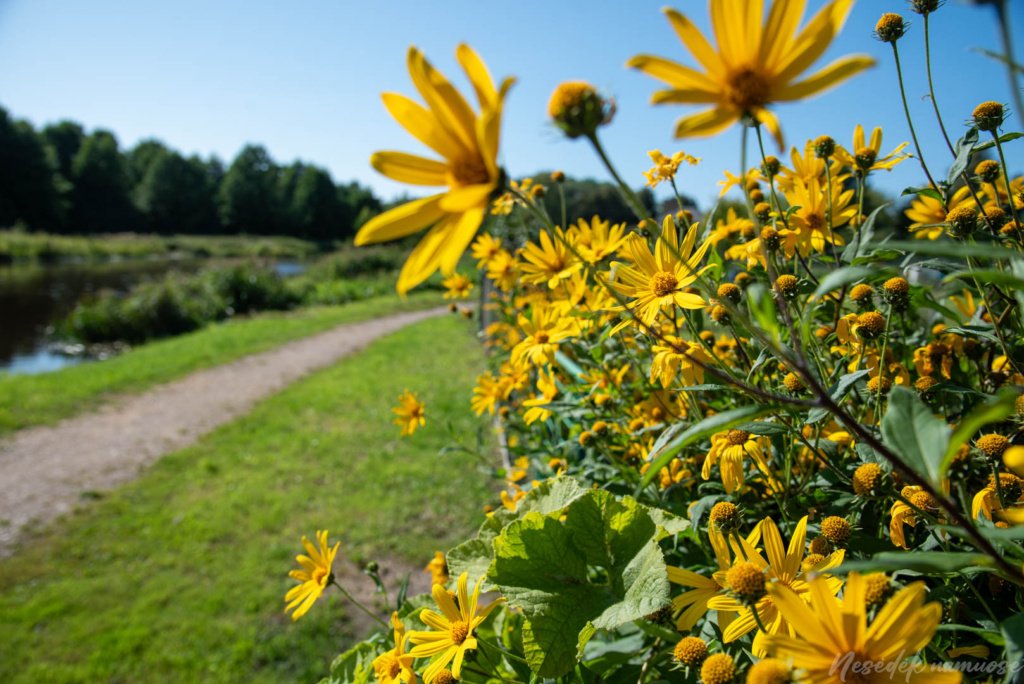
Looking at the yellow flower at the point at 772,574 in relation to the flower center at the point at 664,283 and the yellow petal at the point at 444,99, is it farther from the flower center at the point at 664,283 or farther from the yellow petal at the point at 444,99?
the yellow petal at the point at 444,99

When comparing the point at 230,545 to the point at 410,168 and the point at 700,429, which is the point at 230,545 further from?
the point at 700,429

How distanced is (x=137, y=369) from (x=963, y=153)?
395 inches

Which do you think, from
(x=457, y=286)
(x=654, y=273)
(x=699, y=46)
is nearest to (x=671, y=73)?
(x=699, y=46)

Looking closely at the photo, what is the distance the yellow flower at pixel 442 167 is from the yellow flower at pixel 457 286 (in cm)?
192

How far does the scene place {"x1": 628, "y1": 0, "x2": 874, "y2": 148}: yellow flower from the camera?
52 cm

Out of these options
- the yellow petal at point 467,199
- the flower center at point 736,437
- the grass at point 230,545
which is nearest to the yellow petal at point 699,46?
the yellow petal at point 467,199

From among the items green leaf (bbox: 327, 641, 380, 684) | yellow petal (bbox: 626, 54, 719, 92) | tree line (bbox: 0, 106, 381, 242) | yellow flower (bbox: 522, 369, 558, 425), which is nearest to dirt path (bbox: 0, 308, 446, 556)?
green leaf (bbox: 327, 641, 380, 684)

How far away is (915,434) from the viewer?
0.47m

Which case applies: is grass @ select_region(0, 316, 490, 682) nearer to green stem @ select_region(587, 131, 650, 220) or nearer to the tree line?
green stem @ select_region(587, 131, 650, 220)

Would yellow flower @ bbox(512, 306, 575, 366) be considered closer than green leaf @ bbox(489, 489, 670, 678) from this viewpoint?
No

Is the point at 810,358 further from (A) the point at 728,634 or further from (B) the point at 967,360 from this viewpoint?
(A) the point at 728,634

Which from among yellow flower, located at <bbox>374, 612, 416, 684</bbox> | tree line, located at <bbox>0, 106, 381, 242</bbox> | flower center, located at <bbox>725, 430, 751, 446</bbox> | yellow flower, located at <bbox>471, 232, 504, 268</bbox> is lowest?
yellow flower, located at <bbox>374, 612, 416, 684</bbox>

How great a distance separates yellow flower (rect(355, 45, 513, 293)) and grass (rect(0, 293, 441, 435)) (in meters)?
7.86

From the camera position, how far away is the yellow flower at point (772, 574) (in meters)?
0.66
